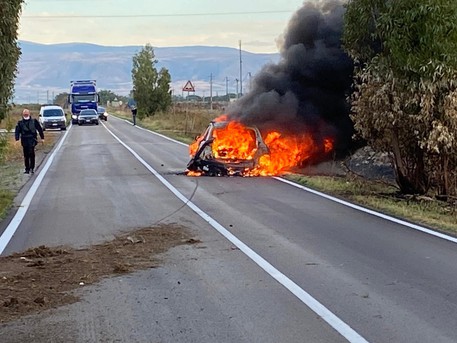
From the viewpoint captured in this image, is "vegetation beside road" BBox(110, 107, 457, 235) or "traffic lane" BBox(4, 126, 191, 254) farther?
"vegetation beside road" BBox(110, 107, 457, 235)

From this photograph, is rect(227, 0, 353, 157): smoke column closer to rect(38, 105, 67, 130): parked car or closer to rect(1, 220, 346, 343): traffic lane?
rect(1, 220, 346, 343): traffic lane

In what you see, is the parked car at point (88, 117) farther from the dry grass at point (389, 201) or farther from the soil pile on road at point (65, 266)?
the soil pile on road at point (65, 266)

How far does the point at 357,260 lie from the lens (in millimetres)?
8227

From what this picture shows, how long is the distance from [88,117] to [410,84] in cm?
4839

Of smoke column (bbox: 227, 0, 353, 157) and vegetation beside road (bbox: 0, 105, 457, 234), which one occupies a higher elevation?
smoke column (bbox: 227, 0, 353, 157)

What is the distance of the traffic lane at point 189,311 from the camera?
554cm

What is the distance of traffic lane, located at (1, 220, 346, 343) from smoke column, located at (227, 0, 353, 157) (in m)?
12.4

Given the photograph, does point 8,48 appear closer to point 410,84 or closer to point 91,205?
point 91,205

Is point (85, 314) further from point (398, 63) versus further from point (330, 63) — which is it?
point (330, 63)

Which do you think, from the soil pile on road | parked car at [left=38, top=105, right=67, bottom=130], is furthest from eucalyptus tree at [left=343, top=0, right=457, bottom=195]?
parked car at [left=38, top=105, right=67, bottom=130]

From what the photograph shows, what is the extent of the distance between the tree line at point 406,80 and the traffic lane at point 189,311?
578 centimetres

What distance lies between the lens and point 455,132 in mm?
13016

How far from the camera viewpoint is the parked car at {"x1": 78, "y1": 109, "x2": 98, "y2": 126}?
59094 millimetres

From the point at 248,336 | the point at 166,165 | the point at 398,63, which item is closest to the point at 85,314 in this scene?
the point at 248,336
